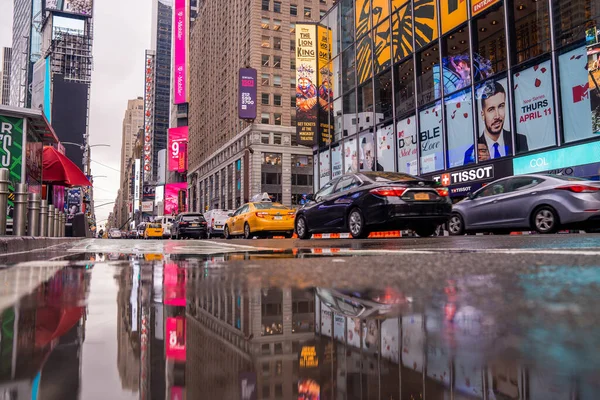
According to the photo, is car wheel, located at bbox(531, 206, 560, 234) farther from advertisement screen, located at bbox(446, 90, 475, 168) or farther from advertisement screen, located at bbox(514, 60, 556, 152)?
advertisement screen, located at bbox(446, 90, 475, 168)

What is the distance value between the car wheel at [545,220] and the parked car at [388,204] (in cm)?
229

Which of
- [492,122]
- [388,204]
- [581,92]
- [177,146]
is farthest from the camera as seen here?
[177,146]

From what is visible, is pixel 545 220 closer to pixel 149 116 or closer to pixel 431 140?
pixel 431 140

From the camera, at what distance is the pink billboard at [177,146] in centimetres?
10700

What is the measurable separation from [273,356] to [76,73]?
116 metres

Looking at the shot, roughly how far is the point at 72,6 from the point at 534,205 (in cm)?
10563

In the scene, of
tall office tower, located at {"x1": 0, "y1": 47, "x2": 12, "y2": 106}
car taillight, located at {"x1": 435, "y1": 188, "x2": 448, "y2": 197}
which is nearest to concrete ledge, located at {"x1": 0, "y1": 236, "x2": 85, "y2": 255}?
car taillight, located at {"x1": 435, "y1": 188, "x2": 448, "y2": 197}

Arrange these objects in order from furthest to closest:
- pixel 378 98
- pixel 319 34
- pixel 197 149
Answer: pixel 197 149, pixel 319 34, pixel 378 98

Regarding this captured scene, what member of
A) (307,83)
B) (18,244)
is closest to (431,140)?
(307,83)

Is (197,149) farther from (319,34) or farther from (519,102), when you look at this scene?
(519,102)

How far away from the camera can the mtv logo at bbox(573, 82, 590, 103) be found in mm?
16469

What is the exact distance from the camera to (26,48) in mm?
90062

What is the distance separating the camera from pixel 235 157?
6825 centimetres

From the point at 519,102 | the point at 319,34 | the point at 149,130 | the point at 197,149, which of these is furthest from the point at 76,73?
the point at 519,102
